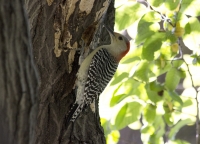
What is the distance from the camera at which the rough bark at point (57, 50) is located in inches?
103

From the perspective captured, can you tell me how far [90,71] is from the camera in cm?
288

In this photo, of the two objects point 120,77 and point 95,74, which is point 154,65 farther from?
point 95,74

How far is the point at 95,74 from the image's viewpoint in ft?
9.47

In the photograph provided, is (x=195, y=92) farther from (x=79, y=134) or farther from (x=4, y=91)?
(x=4, y=91)

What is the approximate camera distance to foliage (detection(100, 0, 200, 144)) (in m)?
2.70

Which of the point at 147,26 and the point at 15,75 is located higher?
the point at 147,26

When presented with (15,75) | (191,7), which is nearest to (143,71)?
(191,7)

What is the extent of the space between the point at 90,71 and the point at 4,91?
196cm

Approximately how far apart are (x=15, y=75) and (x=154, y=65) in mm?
2068

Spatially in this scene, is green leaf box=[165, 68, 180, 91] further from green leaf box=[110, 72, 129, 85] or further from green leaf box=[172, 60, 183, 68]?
green leaf box=[110, 72, 129, 85]

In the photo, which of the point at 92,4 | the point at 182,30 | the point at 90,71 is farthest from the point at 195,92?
the point at 92,4

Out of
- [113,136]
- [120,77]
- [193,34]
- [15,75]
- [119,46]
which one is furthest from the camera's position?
[113,136]

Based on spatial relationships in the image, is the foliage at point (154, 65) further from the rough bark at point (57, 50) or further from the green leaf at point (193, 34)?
the rough bark at point (57, 50)

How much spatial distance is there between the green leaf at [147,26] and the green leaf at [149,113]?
1.75 ft
